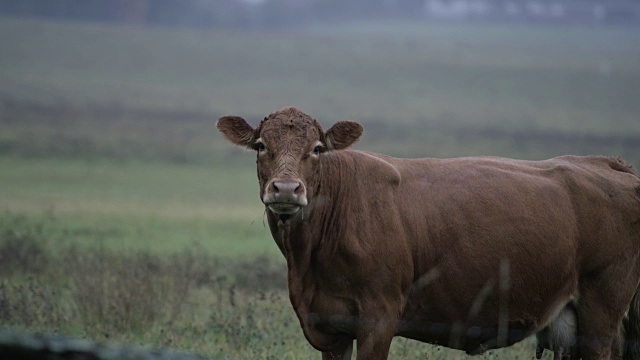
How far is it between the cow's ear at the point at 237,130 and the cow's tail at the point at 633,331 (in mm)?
3559

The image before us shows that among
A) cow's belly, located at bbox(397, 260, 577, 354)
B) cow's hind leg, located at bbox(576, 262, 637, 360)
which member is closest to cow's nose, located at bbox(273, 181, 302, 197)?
cow's belly, located at bbox(397, 260, 577, 354)

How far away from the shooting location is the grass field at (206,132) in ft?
35.3

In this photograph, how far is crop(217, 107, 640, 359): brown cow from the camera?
745 centimetres

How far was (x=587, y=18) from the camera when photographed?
478ft

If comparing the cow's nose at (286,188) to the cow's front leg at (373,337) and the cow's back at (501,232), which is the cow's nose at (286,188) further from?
the cow's front leg at (373,337)

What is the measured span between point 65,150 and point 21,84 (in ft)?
96.5

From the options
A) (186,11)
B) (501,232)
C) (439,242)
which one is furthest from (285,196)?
(186,11)

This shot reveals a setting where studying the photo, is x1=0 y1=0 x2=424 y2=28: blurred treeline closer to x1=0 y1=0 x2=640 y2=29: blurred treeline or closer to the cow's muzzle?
x1=0 y1=0 x2=640 y2=29: blurred treeline

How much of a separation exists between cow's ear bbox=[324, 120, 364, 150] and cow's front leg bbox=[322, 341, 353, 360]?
152cm

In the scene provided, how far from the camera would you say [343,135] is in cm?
782

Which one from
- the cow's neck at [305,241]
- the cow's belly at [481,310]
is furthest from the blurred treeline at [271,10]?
the cow's belly at [481,310]

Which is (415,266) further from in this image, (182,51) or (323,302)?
(182,51)

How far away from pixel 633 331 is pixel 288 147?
3504mm

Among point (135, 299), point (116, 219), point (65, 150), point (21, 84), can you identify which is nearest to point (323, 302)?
point (135, 299)
